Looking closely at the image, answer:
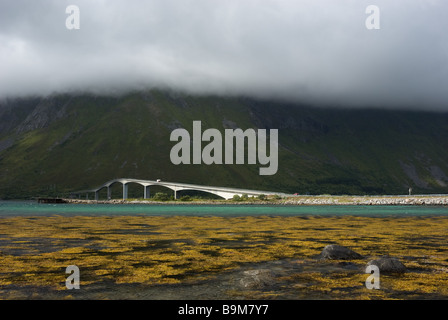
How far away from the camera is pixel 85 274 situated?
19.3 metres

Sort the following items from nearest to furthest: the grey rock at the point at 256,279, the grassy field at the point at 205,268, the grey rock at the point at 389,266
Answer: the grassy field at the point at 205,268 → the grey rock at the point at 256,279 → the grey rock at the point at 389,266

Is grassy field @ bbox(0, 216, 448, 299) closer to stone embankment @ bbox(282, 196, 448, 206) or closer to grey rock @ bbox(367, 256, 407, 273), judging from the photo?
grey rock @ bbox(367, 256, 407, 273)

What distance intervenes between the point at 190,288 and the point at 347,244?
1862cm

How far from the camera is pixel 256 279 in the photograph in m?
17.2

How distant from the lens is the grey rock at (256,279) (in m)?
16.8

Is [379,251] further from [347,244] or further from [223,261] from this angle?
[223,261]

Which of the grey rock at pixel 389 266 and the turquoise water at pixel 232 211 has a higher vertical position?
the grey rock at pixel 389 266

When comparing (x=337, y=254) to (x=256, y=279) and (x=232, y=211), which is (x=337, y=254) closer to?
(x=256, y=279)

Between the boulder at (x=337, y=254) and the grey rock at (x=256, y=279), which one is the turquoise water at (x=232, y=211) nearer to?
the boulder at (x=337, y=254)

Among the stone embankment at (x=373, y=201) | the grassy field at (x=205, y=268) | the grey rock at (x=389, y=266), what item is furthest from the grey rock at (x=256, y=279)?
the stone embankment at (x=373, y=201)

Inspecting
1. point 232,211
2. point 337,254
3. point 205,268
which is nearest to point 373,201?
point 232,211

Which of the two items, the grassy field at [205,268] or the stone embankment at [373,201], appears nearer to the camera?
the grassy field at [205,268]
